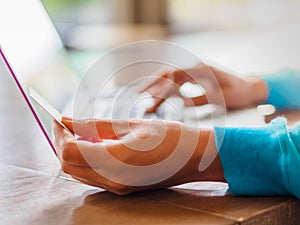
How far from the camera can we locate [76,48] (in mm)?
3896

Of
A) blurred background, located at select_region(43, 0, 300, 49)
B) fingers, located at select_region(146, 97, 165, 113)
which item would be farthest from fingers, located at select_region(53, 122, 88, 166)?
blurred background, located at select_region(43, 0, 300, 49)

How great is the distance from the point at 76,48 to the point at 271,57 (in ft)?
5.20

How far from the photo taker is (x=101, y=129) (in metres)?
0.65

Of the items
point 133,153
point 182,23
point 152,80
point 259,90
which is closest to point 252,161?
point 133,153

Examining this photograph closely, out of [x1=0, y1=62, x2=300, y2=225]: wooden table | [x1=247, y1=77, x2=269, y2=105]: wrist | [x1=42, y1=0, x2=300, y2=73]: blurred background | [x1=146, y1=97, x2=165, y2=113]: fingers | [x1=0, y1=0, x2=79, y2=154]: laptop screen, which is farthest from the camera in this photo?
[x1=42, y1=0, x2=300, y2=73]: blurred background

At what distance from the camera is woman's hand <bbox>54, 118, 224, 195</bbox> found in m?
0.62

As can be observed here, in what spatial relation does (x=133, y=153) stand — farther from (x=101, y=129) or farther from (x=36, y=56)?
(x=36, y=56)

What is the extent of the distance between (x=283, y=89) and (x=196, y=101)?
0.27 metres

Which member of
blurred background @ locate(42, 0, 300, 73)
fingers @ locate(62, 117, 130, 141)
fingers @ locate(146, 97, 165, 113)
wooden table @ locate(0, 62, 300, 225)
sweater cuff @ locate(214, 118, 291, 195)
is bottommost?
wooden table @ locate(0, 62, 300, 225)

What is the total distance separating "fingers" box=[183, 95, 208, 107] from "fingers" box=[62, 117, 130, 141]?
51 cm

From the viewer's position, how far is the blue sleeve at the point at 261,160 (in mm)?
638

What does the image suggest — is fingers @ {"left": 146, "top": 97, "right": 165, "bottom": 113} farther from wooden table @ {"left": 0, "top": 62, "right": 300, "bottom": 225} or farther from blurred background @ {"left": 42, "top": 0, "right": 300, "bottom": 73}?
blurred background @ {"left": 42, "top": 0, "right": 300, "bottom": 73}

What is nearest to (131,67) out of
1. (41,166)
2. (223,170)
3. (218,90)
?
(218,90)

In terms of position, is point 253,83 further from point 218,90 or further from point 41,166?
point 41,166
